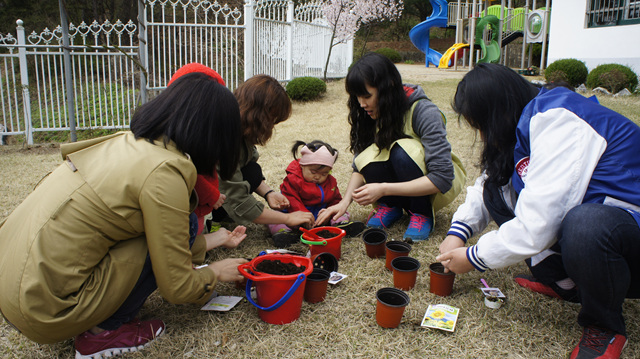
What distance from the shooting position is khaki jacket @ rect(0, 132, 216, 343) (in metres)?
1.46

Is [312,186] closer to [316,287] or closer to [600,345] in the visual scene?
[316,287]

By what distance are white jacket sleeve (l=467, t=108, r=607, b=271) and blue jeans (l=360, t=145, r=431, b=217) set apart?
1.16 m

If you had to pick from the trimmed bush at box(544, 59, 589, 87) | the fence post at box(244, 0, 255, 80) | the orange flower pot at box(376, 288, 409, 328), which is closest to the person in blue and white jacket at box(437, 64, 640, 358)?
the orange flower pot at box(376, 288, 409, 328)

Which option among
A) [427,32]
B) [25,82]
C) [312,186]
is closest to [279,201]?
[312,186]

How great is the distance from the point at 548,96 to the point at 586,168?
32 cm

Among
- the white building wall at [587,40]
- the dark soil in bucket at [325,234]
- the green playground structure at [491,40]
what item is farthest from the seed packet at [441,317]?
the green playground structure at [491,40]

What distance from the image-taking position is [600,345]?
1.64 meters

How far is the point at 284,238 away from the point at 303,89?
8292mm

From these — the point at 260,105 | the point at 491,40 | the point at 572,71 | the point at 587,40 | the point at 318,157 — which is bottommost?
the point at 318,157

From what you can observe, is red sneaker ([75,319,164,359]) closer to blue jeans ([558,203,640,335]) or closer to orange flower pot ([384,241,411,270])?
orange flower pot ([384,241,411,270])

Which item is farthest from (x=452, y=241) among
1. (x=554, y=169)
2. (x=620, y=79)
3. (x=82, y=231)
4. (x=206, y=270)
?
(x=620, y=79)

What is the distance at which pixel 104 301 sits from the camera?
1571 mm

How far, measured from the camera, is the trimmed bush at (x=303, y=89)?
1075 centimetres

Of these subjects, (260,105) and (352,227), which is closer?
(260,105)
